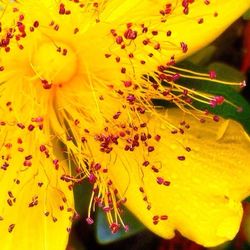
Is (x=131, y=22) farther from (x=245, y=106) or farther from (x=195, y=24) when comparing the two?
(x=245, y=106)

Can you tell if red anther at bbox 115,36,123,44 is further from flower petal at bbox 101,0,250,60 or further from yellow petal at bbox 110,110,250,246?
yellow petal at bbox 110,110,250,246

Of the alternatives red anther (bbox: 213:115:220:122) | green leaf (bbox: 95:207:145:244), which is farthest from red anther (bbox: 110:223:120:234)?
red anther (bbox: 213:115:220:122)

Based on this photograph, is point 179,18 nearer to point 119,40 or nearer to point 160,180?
point 119,40

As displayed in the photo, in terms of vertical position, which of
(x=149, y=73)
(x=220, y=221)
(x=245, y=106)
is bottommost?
(x=220, y=221)

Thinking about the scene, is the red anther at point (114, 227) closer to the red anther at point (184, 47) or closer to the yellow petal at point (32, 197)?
the yellow petal at point (32, 197)

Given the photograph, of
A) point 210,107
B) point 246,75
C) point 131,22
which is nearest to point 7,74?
point 131,22

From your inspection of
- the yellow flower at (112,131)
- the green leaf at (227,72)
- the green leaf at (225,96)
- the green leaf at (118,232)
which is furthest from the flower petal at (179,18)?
the green leaf at (118,232)
